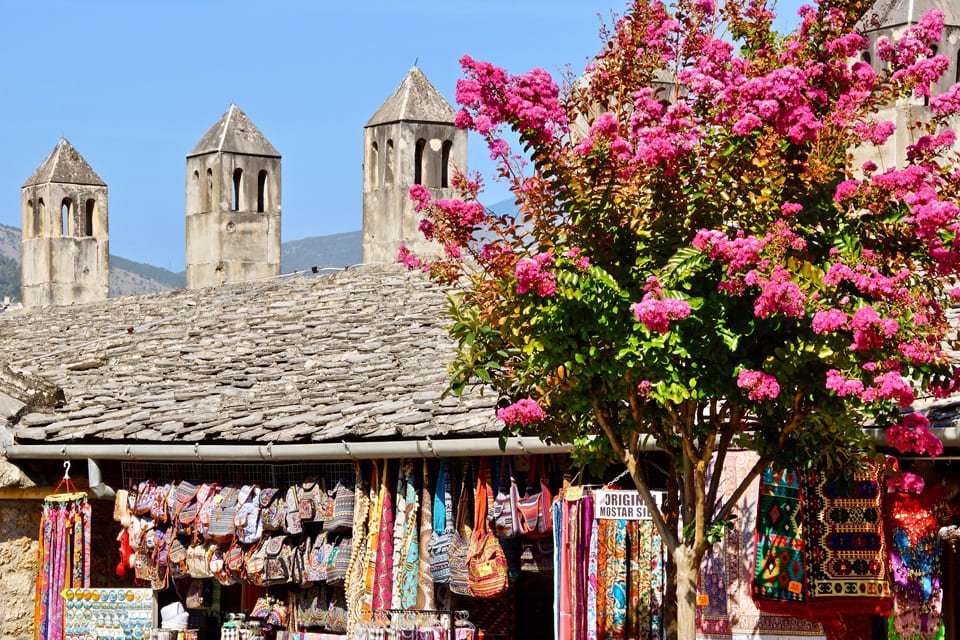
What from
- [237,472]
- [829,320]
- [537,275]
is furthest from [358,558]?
[829,320]

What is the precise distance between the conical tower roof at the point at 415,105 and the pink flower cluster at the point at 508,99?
10315mm

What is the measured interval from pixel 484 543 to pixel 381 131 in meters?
8.09

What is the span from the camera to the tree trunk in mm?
8422

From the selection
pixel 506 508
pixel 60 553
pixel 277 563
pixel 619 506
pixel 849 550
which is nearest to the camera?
pixel 849 550

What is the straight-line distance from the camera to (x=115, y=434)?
548 inches

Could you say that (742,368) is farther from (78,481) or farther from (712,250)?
(78,481)

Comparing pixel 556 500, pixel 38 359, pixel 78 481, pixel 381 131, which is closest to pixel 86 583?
pixel 78 481

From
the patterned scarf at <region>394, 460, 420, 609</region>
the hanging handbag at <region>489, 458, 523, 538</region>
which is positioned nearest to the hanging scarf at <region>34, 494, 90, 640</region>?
the patterned scarf at <region>394, 460, 420, 609</region>

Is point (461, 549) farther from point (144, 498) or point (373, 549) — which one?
point (144, 498)

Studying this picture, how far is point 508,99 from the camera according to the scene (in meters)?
8.25

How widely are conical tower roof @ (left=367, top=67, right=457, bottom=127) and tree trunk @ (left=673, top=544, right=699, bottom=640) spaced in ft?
35.0

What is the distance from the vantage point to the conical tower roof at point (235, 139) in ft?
67.1

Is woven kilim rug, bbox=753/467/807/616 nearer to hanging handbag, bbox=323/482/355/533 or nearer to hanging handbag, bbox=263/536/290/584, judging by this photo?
hanging handbag, bbox=323/482/355/533

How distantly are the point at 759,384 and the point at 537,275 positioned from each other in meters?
1.12
